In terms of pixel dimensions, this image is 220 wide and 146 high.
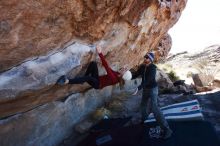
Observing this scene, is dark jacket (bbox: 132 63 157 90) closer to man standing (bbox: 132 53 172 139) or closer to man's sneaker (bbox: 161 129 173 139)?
man standing (bbox: 132 53 172 139)

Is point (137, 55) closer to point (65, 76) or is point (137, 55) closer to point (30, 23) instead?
point (65, 76)

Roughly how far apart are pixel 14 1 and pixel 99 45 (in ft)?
10.2

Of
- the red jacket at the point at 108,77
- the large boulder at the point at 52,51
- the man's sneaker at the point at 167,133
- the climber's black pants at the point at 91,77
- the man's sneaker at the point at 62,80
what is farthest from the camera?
the man's sneaker at the point at 167,133

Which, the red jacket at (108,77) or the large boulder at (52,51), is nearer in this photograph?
the large boulder at (52,51)

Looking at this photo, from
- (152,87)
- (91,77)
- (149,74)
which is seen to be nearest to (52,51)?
(91,77)

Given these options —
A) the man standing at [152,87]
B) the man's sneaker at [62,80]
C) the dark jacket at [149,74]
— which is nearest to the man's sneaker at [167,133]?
the man standing at [152,87]

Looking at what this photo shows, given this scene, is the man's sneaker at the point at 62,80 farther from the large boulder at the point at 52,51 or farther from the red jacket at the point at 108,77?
the red jacket at the point at 108,77

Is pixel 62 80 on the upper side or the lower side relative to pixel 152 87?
upper

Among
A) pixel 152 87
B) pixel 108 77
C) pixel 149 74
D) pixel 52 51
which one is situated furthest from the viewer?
pixel 152 87

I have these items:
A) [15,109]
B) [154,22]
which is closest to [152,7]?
[154,22]

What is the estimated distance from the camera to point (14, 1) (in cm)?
561

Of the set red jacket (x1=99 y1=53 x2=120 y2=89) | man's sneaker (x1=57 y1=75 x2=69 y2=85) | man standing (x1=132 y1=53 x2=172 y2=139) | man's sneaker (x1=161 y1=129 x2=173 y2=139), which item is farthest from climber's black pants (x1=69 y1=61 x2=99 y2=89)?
man's sneaker (x1=161 y1=129 x2=173 y2=139)

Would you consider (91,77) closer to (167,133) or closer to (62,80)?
(62,80)

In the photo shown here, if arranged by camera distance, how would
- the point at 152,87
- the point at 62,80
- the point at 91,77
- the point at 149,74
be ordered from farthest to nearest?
the point at 152,87 < the point at 149,74 < the point at 91,77 < the point at 62,80
